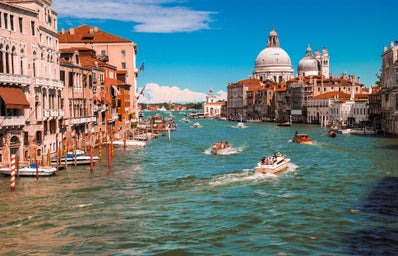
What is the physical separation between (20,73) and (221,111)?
160 meters

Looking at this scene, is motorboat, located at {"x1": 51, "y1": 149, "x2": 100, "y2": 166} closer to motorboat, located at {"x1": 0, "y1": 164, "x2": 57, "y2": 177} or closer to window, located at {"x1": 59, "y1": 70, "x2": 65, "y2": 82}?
motorboat, located at {"x1": 0, "y1": 164, "x2": 57, "y2": 177}

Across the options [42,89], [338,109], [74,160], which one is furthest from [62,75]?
[338,109]

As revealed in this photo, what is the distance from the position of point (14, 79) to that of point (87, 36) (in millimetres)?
36759

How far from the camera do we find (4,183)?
24875 millimetres

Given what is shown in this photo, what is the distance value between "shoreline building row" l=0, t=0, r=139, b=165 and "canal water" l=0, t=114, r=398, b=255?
11.0 ft

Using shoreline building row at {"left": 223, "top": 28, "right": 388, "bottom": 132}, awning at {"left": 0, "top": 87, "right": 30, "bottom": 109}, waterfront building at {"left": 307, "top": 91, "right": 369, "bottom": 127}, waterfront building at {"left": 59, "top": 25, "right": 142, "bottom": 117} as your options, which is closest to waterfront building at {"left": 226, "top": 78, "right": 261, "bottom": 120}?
shoreline building row at {"left": 223, "top": 28, "right": 388, "bottom": 132}

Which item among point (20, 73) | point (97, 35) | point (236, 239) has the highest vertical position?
point (97, 35)

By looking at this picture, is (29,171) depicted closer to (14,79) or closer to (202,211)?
(14,79)

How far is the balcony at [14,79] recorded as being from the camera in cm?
2680

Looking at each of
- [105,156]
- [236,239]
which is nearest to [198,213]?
[236,239]

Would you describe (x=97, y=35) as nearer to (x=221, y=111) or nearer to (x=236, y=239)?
(x=236, y=239)

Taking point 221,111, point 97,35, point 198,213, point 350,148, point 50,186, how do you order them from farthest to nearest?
1. point 221,111
2. point 97,35
3. point 350,148
4. point 50,186
5. point 198,213

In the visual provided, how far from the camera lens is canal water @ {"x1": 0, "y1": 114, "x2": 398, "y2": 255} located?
51.3ft

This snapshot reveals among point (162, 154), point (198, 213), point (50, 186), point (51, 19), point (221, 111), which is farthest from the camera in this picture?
point (221, 111)
